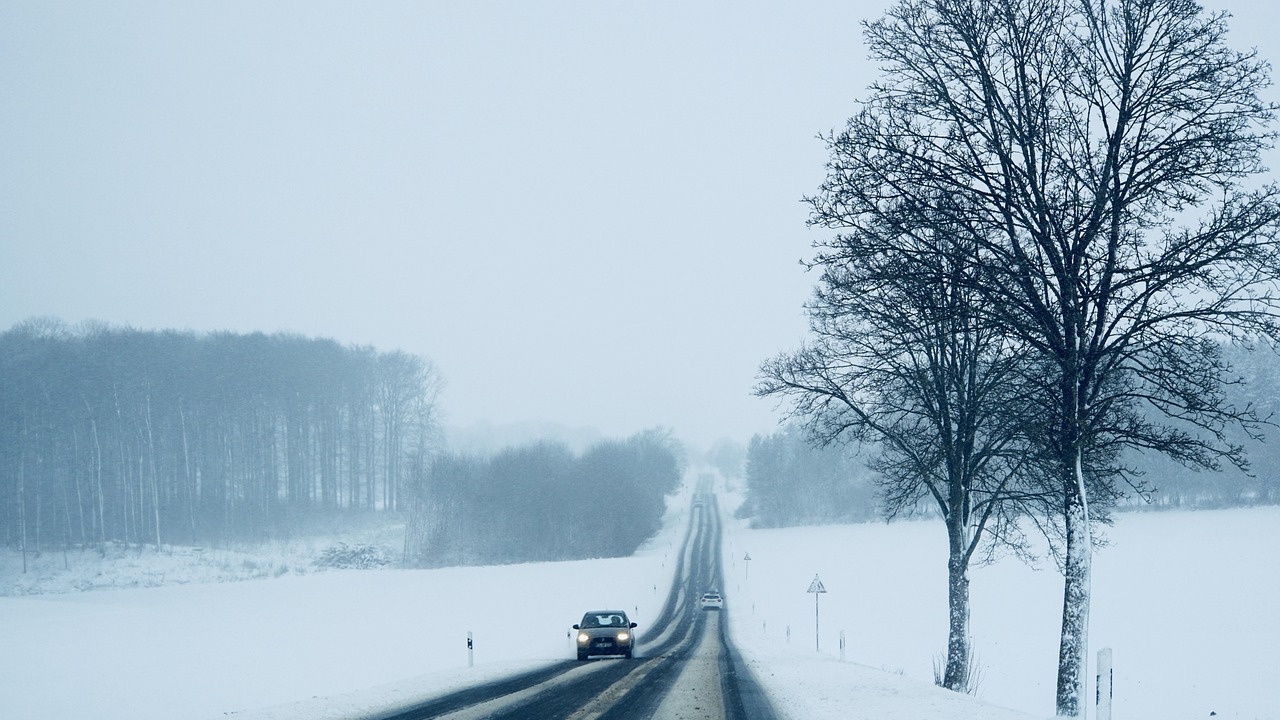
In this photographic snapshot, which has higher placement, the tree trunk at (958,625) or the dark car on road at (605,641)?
the tree trunk at (958,625)

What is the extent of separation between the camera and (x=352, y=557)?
71.8m

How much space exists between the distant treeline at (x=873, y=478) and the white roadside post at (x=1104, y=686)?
201 feet

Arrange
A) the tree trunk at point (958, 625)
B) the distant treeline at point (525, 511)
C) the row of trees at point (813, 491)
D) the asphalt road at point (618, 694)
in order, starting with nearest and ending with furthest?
1. the asphalt road at point (618, 694)
2. the tree trunk at point (958, 625)
3. the distant treeline at point (525, 511)
4. the row of trees at point (813, 491)

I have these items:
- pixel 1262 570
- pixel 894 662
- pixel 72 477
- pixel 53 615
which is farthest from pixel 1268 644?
pixel 72 477

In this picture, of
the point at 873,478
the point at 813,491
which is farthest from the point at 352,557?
the point at 813,491

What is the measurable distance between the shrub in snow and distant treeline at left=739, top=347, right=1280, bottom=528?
138 feet

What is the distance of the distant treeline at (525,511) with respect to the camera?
84.3 meters

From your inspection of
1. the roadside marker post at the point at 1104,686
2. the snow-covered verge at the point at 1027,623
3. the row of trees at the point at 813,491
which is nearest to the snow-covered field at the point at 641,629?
the snow-covered verge at the point at 1027,623

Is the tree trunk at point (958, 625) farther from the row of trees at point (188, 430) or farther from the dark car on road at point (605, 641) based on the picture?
the row of trees at point (188, 430)

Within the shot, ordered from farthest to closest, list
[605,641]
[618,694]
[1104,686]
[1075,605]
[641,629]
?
[641,629] < [605,641] < [618,694] < [1075,605] < [1104,686]

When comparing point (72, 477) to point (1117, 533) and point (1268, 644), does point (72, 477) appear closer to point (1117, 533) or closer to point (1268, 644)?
point (1268, 644)

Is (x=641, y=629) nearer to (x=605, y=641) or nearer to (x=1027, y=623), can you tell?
(x=1027, y=623)

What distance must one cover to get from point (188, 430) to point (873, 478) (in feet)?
229

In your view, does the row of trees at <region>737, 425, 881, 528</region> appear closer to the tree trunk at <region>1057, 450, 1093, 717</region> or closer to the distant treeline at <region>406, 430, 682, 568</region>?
the distant treeline at <region>406, 430, 682, 568</region>
